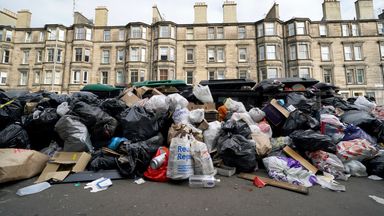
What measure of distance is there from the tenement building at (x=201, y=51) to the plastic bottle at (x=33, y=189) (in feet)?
56.9

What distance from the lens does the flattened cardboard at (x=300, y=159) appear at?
122 inches

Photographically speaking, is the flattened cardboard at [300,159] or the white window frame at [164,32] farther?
the white window frame at [164,32]

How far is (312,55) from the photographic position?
19.9 m

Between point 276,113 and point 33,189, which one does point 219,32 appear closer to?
point 276,113

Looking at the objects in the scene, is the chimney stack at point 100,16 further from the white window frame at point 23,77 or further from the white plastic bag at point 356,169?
the white plastic bag at point 356,169

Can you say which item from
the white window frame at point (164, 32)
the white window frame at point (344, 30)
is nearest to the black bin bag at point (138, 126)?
the white window frame at point (164, 32)

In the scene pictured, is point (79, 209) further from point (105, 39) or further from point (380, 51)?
point (380, 51)

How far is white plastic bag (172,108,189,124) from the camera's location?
3.76 metres

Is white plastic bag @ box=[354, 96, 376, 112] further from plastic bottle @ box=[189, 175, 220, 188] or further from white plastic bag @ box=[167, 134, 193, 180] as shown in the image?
white plastic bag @ box=[167, 134, 193, 180]

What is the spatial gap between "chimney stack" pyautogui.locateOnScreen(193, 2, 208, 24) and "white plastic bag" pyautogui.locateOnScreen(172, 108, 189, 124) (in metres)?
19.8

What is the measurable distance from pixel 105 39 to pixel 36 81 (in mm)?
8960

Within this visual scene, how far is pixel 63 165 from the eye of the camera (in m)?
3.14

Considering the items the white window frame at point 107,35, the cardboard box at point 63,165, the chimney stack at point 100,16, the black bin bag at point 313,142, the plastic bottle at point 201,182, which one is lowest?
the plastic bottle at point 201,182

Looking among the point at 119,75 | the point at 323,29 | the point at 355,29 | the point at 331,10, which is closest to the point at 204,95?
the point at 119,75
